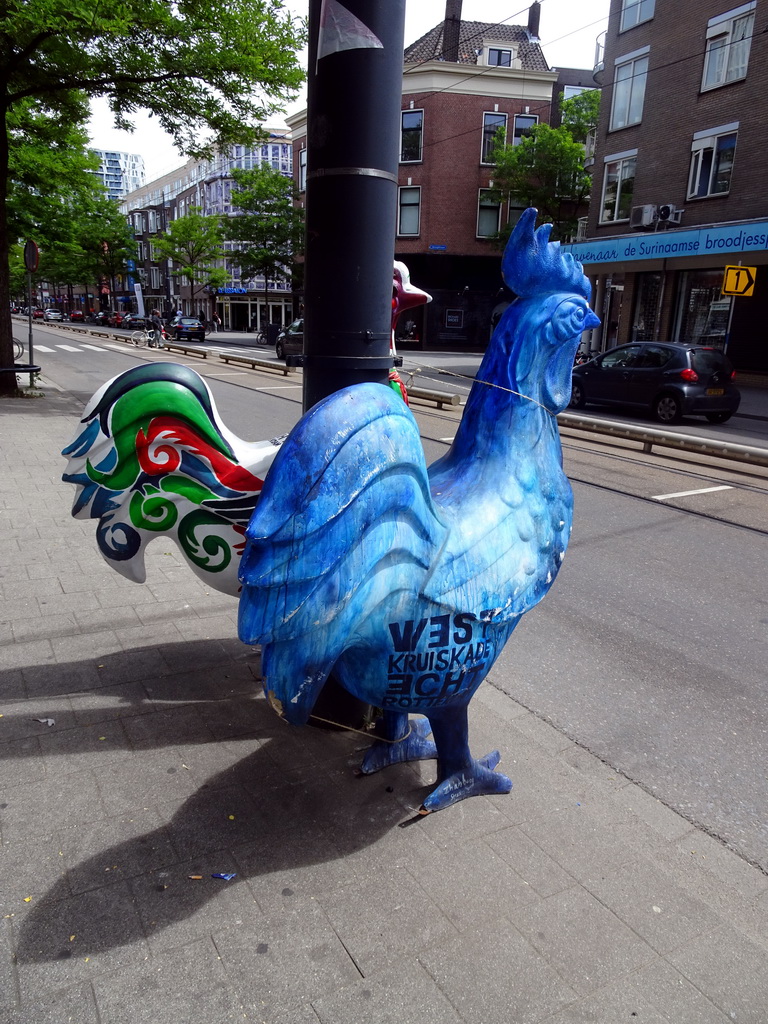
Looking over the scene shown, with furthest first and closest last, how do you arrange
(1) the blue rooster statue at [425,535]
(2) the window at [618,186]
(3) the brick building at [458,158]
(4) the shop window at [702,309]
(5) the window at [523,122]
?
(5) the window at [523,122], (3) the brick building at [458,158], (2) the window at [618,186], (4) the shop window at [702,309], (1) the blue rooster statue at [425,535]

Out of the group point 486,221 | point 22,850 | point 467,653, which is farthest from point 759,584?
point 486,221

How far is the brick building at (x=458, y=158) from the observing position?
1363 inches

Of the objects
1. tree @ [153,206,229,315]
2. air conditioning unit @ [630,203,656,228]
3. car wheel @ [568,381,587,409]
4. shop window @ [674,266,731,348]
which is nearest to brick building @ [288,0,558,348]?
air conditioning unit @ [630,203,656,228]

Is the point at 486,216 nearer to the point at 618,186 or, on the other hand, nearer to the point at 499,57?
the point at 499,57

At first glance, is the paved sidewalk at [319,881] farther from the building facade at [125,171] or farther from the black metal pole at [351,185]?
the building facade at [125,171]

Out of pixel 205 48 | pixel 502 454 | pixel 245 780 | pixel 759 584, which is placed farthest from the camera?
pixel 205 48

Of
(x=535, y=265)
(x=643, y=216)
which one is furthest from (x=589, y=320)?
(x=643, y=216)

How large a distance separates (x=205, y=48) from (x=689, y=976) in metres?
13.1

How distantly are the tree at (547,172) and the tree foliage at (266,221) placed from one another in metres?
11.5

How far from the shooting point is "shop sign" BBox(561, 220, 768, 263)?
18.8m

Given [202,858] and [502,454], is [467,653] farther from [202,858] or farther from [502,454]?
[202,858]

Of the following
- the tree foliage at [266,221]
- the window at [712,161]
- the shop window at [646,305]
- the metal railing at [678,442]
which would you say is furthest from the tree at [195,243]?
the metal railing at [678,442]

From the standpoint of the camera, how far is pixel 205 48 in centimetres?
1136

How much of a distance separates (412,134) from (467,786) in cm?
3773
